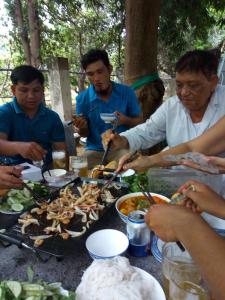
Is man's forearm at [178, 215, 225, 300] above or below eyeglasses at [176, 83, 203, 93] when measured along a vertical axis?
below

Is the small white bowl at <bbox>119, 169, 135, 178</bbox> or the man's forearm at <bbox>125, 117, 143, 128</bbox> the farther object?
the man's forearm at <bbox>125, 117, 143, 128</bbox>

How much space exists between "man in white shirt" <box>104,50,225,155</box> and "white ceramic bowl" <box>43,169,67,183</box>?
23.4 inches

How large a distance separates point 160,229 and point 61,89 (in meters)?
5.00

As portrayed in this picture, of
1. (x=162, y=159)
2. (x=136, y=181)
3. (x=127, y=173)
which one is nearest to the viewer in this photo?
(x=136, y=181)

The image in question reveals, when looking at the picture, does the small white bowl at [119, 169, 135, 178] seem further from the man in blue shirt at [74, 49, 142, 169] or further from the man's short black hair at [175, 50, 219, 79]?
the man in blue shirt at [74, 49, 142, 169]

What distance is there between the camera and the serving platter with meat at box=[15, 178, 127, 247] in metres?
1.59

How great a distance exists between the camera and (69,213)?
1.80m

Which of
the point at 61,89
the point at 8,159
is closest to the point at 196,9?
the point at 61,89

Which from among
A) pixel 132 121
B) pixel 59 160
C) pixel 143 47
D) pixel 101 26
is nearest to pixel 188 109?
pixel 132 121

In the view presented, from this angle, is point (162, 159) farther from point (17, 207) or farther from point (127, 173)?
point (17, 207)

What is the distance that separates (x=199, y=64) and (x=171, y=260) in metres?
1.94

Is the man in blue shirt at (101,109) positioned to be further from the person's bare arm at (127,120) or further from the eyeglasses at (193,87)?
the eyeglasses at (193,87)

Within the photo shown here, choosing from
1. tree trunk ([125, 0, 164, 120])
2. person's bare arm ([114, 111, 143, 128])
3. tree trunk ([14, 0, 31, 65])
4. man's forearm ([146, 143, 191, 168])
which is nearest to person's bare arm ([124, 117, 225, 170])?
man's forearm ([146, 143, 191, 168])

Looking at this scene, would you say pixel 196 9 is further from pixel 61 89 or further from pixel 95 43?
pixel 95 43
